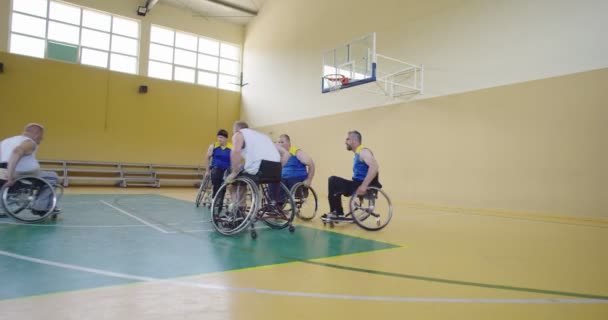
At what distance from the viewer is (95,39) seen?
9.78 metres

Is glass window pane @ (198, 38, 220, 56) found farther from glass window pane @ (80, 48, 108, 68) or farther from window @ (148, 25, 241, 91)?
glass window pane @ (80, 48, 108, 68)

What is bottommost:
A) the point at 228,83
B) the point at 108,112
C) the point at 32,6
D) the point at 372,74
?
the point at 108,112

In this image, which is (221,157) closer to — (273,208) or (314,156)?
(273,208)

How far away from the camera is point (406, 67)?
23.0 ft

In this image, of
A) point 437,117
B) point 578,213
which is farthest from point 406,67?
point 578,213

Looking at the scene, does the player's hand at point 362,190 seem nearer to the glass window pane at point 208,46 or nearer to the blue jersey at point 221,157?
the blue jersey at point 221,157

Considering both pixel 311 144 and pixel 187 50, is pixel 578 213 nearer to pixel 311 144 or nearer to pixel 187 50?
pixel 311 144

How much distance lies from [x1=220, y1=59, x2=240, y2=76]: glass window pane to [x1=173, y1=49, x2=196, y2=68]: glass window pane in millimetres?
932

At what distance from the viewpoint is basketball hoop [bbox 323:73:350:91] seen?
6978 millimetres

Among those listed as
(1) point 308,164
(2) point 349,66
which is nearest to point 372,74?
(2) point 349,66

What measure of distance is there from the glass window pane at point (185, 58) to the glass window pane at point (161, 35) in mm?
358

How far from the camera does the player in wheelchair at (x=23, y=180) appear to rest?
2.94 metres

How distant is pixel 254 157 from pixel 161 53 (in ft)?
30.9

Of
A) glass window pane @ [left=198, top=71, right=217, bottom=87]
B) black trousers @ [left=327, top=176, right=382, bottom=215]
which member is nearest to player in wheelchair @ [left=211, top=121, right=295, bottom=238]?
black trousers @ [left=327, top=176, right=382, bottom=215]
